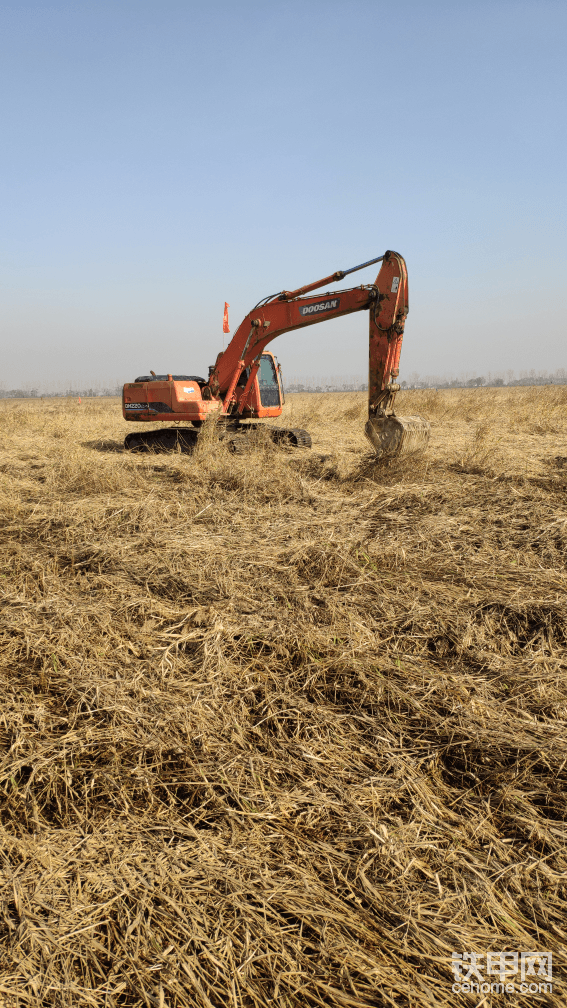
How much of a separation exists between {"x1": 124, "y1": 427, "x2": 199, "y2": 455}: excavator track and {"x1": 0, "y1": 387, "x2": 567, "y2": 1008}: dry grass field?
7.04m

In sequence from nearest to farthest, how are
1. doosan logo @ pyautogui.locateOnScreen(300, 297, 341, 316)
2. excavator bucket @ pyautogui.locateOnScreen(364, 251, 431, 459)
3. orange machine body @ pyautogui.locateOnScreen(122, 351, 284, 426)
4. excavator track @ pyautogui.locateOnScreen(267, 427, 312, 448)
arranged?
excavator bucket @ pyautogui.locateOnScreen(364, 251, 431, 459)
doosan logo @ pyautogui.locateOnScreen(300, 297, 341, 316)
excavator track @ pyautogui.locateOnScreen(267, 427, 312, 448)
orange machine body @ pyautogui.locateOnScreen(122, 351, 284, 426)

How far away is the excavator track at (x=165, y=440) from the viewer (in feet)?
38.0

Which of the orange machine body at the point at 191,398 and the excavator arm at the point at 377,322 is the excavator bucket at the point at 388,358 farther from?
the orange machine body at the point at 191,398

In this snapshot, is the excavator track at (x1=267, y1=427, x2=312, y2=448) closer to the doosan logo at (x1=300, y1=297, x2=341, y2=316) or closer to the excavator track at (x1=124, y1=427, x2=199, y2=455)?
the excavator track at (x1=124, y1=427, x2=199, y2=455)

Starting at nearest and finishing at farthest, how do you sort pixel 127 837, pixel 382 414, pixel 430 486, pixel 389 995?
pixel 389 995 → pixel 127 837 → pixel 430 486 → pixel 382 414

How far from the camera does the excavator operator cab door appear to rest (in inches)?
475

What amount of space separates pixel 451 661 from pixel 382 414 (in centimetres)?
552

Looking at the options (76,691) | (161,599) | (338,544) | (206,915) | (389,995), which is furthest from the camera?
(338,544)

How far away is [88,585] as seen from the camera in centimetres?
376

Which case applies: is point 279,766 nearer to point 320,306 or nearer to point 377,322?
point 377,322

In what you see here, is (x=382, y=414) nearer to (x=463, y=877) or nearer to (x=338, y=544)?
(x=338, y=544)

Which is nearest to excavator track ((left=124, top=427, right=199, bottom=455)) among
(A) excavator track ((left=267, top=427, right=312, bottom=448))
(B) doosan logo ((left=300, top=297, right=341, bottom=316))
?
(A) excavator track ((left=267, top=427, right=312, bottom=448))

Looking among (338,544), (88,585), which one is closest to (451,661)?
(338,544)

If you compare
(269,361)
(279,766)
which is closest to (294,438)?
(269,361)
